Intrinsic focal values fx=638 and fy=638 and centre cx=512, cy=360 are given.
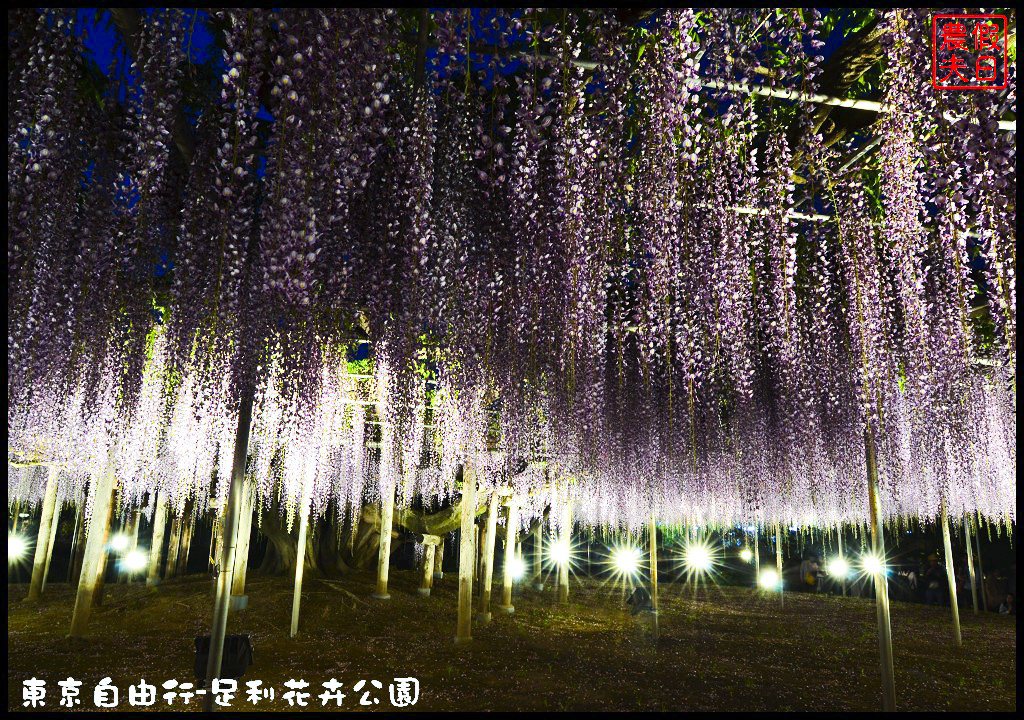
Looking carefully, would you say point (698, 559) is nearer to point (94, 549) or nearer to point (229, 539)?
point (94, 549)

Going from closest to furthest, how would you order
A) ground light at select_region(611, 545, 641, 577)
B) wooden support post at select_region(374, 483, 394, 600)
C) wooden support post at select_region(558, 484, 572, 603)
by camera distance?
wooden support post at select_region(374, 483, 394, 600) → wooden support post at select_region(558, 484, 572, 603) → ground light at select_region(611, 545, 641, 577)

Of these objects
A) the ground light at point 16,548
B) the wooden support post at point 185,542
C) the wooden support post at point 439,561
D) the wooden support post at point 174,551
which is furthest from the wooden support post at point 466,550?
the ground light at point 16,548

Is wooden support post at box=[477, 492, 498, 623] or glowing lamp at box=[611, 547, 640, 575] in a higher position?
wooden support post at box=[477, 492, 498, 623]

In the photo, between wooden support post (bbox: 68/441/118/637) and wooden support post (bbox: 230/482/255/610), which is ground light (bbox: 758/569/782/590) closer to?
wooden support post (bbox: 230/482/255/610)

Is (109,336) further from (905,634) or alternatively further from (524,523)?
(524,523)

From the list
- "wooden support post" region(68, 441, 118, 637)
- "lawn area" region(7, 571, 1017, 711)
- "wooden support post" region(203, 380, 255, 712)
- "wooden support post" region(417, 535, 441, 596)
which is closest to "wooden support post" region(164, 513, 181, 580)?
"lawn area" region(7, 571, 1017, 711)

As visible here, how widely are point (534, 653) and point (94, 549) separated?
5.89 metres

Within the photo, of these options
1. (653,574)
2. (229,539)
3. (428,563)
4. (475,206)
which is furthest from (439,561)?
(475,206)

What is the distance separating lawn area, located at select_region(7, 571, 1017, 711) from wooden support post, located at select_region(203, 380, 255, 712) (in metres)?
1.43

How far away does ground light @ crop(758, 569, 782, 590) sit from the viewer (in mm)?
19391

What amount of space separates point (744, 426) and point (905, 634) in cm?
531

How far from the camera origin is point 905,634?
34.1 feet

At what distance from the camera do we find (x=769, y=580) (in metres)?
19.5

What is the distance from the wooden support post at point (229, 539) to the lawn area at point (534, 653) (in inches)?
56.3
